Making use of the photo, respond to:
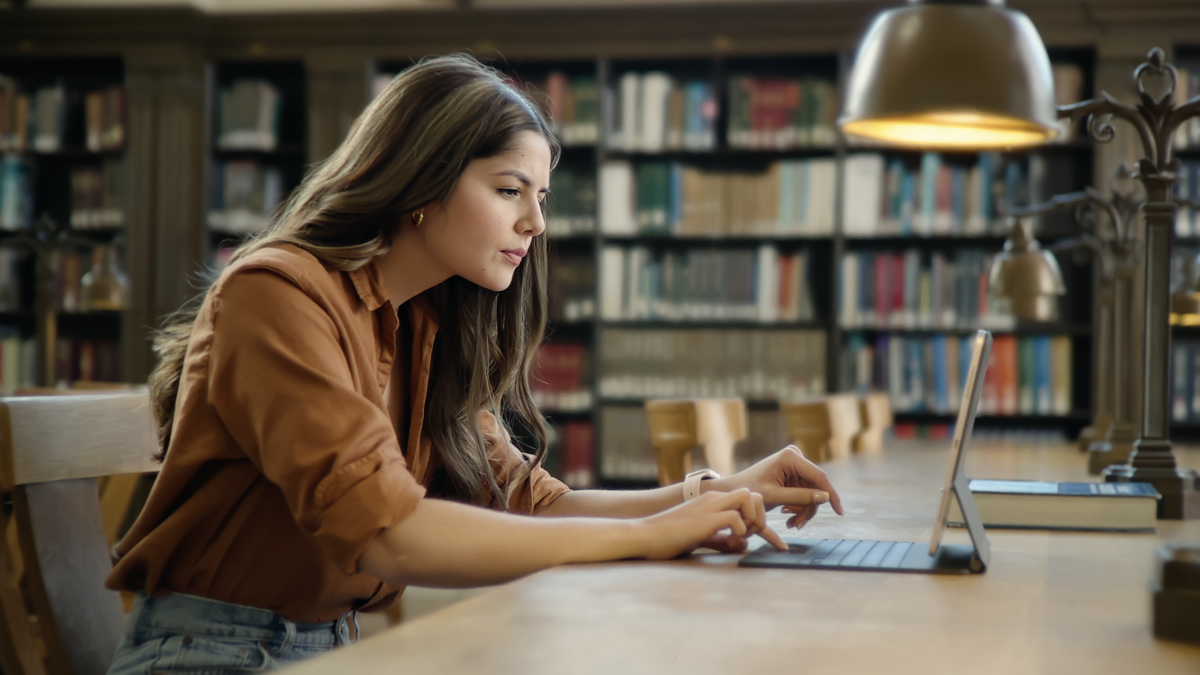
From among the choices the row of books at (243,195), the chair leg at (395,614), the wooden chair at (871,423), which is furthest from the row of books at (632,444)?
the row of books at (243,195)

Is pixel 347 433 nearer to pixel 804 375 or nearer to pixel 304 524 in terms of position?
pixel 304 524

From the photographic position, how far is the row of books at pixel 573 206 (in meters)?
4.38

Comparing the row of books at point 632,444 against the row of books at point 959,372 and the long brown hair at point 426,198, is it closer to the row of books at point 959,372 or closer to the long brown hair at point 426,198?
the row of books at point 959,372

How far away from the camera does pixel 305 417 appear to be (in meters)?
0.94

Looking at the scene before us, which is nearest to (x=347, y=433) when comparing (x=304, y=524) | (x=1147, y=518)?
(x=304, y=524)

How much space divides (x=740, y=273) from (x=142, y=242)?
237cm

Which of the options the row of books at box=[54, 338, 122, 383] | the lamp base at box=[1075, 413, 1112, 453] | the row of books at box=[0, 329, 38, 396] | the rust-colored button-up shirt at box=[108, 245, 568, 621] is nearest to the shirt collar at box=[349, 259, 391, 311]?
the rust-colored button-up shirt at box=[108, 245, 568, 621]

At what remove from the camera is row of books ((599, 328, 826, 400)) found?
427 cm

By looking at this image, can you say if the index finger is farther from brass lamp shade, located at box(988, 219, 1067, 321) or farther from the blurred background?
the blurred background

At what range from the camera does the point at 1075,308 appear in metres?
4.16

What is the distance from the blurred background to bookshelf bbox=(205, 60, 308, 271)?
0.01 meters

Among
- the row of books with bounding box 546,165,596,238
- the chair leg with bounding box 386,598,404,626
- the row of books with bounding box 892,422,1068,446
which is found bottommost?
the chair leg with bounding box 386,598,404,626

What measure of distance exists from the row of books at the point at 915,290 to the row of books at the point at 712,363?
0.63ft

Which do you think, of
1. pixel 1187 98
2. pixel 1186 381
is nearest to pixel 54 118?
pixel 1187 98
